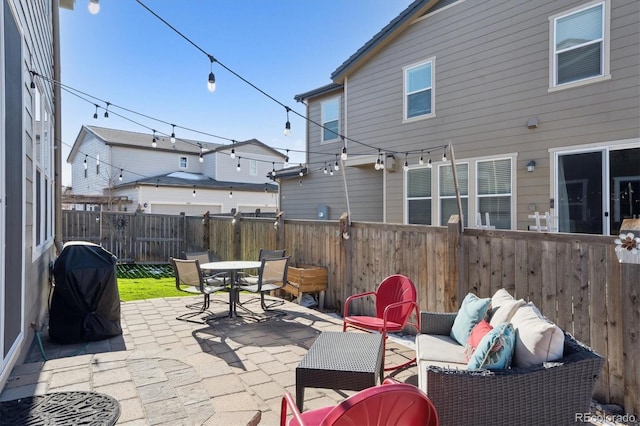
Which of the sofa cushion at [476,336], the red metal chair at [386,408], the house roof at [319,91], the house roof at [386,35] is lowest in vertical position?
the sofa cushion at [476,336]

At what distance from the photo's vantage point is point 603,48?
6.02 metres

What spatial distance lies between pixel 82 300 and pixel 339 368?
3.25 m

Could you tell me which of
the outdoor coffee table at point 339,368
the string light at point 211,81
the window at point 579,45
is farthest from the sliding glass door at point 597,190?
the string light at point 211,81

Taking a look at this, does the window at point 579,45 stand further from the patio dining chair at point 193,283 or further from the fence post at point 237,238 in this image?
the fence post at point 237,238

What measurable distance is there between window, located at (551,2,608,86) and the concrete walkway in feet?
17.3

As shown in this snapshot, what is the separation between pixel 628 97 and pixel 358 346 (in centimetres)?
581

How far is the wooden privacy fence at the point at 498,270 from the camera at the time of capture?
3.07 m

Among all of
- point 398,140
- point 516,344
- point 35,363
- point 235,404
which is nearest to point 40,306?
point 35,363

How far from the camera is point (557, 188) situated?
647 centimetres

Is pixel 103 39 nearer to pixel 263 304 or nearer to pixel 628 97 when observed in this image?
pixel 263 304

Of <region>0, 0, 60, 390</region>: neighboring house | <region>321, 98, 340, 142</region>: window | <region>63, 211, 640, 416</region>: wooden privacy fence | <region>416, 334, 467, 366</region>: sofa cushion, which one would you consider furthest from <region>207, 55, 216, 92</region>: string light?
<region>321, 98, 340, 142</region>: window

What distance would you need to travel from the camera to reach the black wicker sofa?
2.11 metres

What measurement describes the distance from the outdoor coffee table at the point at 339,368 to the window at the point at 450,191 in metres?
5.57

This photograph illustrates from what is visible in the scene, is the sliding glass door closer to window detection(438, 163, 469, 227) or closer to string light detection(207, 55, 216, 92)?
window detection(438, 163, 469, 227)
